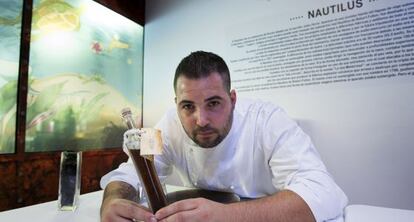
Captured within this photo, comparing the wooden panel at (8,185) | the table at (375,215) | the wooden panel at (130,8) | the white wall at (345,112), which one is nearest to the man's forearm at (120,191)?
the table at (375,215)

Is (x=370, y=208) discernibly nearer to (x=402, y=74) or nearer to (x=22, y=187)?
(x=402, y=74)

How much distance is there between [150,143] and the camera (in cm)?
50

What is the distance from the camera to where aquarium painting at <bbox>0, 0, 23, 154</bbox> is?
117cm

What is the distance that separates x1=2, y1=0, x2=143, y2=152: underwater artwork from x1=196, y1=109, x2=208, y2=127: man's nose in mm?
905

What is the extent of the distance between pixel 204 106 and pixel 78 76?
3.24ft

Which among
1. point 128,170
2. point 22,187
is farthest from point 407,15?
point 22,187

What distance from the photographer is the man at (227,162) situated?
1.88 feet

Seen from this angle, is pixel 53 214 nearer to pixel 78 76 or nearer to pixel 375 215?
pixel 375 215

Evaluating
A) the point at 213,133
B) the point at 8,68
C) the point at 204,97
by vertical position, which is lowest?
the point at 213,133

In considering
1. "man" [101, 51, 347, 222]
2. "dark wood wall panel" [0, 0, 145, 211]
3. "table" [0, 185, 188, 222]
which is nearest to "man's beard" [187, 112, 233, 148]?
"man" [101, 51, 347, 222]

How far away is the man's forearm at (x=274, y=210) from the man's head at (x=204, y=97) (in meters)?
0.29

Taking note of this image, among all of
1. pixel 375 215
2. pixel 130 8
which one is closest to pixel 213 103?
pixel 375 215

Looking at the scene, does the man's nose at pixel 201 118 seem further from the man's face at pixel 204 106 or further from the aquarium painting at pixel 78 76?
the aquarium painting at pixel 78 76

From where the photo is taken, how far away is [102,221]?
1.96 feet
